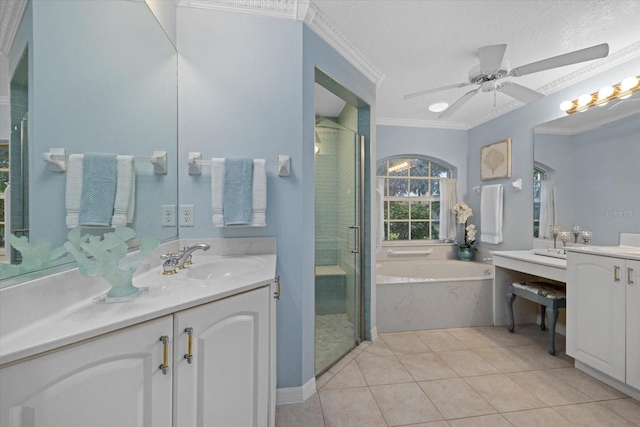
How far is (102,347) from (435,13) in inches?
93.2

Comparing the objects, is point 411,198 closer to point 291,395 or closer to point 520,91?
point 520,91

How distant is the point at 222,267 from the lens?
1.52 metres

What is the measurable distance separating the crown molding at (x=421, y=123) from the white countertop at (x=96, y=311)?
3164mm

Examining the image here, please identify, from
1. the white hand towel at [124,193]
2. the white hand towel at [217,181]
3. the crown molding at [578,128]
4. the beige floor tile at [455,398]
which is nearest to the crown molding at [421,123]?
the crown molding at [578,128]

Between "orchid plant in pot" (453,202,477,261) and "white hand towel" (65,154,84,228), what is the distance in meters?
3.91

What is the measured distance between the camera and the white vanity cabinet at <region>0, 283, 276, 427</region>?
24.2 inches

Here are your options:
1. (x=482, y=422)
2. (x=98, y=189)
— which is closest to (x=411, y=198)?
(x=482, y=422)

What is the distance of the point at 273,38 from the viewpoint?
1713mm

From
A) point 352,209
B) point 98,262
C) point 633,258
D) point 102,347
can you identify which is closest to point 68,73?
point 98,262

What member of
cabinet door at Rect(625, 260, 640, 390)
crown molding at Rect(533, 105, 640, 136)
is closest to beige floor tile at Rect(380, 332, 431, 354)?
cabinet door at Rect(625, 260, 640, 390)

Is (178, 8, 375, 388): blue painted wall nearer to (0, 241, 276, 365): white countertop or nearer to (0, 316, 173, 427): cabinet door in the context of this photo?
(0, 241, 276, 365): white countertop

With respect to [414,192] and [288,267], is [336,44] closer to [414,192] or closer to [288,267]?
[288,267]

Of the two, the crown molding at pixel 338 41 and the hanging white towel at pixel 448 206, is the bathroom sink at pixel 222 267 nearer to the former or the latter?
the crown molding at pixel 338 41

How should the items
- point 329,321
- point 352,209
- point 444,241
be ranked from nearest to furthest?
point 329,321 < point 352,209 < point 444,241
